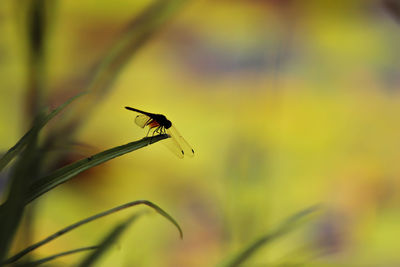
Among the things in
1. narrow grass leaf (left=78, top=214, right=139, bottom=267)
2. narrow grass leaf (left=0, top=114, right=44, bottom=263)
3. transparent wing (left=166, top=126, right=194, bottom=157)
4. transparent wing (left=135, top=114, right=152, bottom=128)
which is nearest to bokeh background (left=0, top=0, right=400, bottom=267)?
transparent wing (left=166, top=126, right=194, bottom=157)

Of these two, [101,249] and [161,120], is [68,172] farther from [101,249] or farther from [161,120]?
[161,120]

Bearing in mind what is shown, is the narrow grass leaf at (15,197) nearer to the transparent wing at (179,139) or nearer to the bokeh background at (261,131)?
the transparent wing at (179,139)

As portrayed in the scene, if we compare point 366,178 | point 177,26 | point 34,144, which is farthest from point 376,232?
point 34,144

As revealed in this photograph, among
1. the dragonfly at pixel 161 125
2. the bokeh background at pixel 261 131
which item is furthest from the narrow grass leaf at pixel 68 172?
the bokeh background at pixel 261 131

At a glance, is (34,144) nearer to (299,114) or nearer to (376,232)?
(299,114)

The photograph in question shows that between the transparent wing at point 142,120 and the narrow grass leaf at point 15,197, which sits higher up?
the transparent wing at point 142,120

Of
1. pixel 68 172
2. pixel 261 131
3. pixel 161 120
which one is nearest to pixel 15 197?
pixel 68 172

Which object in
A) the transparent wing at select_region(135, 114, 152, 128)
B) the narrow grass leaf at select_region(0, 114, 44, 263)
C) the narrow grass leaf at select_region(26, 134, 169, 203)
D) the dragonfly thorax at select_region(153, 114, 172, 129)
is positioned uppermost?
the transparent wing at select_region(135, 114, 152, 128)

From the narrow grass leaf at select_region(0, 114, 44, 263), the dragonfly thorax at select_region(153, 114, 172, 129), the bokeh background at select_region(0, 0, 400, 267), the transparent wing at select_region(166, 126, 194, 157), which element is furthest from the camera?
the bokeh background at select_region(0, 0, 400, 267)

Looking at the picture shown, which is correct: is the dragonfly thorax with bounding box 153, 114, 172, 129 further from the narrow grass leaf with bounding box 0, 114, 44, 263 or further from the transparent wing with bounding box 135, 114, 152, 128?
the narrow grass leaf with bounding box 0, 114, 44, 263
